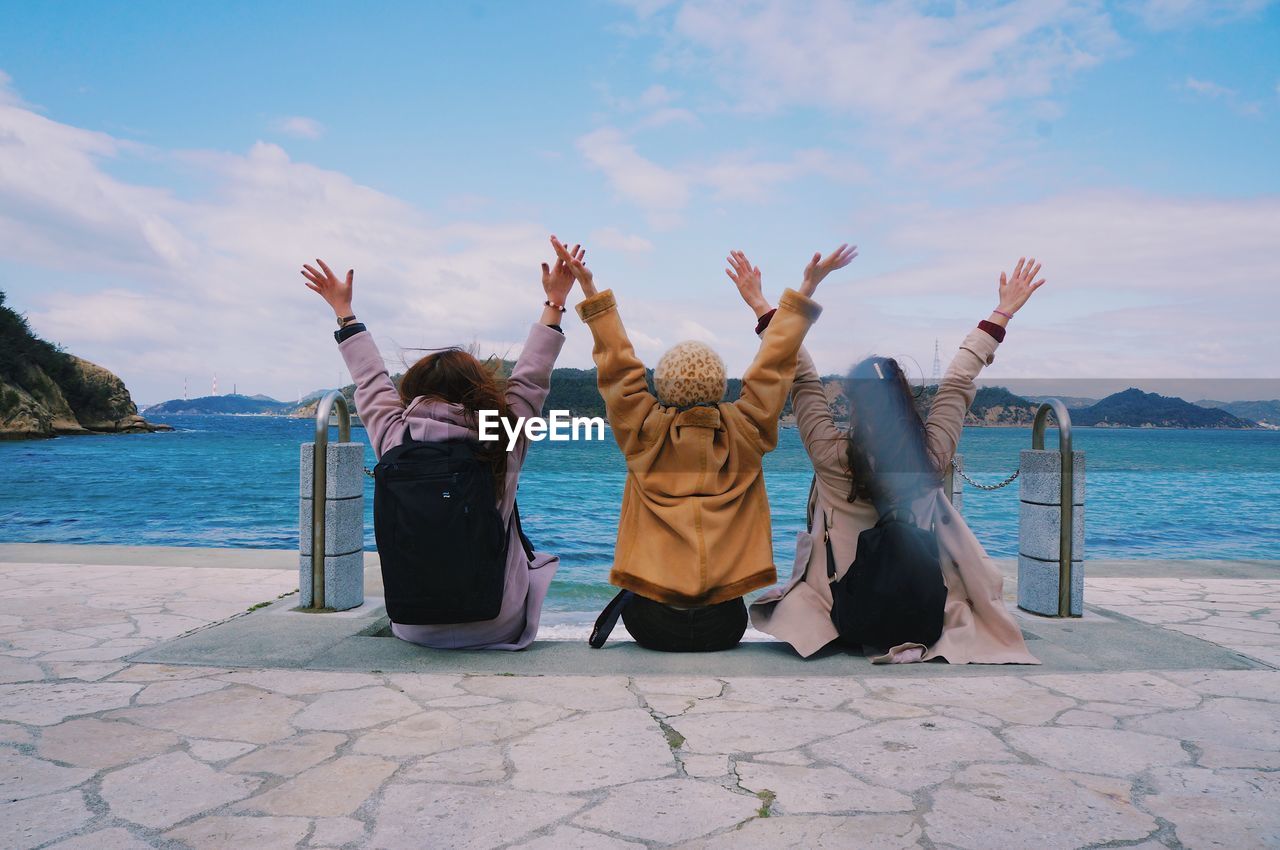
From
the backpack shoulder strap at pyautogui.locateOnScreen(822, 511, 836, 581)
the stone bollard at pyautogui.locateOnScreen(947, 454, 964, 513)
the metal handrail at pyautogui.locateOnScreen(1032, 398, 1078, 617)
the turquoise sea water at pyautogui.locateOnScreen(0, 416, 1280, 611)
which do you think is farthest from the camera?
the turquoise sea water at pyautogui.locateOnScreen(0, 416, 1280, 611)

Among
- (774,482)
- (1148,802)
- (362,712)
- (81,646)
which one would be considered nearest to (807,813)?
(1148,802)

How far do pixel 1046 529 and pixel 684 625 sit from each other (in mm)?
2301

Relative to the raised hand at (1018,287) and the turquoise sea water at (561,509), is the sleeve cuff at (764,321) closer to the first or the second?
the raised hand at (1018,287)

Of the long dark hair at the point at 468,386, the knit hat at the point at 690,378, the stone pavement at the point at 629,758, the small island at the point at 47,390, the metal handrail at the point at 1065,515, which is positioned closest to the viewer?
the stone pavement at the point at 629,758

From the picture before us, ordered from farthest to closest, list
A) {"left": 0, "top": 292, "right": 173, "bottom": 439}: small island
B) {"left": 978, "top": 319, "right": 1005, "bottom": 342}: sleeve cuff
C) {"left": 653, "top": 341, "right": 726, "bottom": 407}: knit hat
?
{"left": 0, "top": 292, "right": 173, "bottom": 439}: small island
{"left": 978, "top": 319, "right": 1005, "bottom": 342}: sleeve cuff
{"left": 653, "top": 341, "right": 726, "bottom": 407}: knit hat

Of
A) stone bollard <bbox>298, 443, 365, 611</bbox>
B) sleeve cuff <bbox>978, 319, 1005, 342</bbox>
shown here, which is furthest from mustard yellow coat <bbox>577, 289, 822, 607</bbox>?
stone bollard <bbox>298, 443, 365, 611</bbox>

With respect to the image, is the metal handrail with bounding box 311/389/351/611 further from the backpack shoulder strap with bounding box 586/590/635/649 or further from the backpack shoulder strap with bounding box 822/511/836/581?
the backpack shoulder strap with bounding box 822/511/836/581

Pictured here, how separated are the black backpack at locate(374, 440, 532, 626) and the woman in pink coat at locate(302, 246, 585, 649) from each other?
0.38 feet

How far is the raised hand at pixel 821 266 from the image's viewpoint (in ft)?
12.9

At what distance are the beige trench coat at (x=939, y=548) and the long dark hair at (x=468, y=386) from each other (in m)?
1.41

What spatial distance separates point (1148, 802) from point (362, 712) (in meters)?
2.64

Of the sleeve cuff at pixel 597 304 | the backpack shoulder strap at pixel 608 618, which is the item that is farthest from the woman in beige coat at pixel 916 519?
the sleeve cuff at pixel 597 304

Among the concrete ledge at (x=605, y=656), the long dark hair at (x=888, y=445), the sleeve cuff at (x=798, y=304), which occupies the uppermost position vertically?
the sleeve cuff at (x=798, y=304)

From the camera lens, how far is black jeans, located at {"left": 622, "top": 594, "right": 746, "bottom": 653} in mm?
3969
